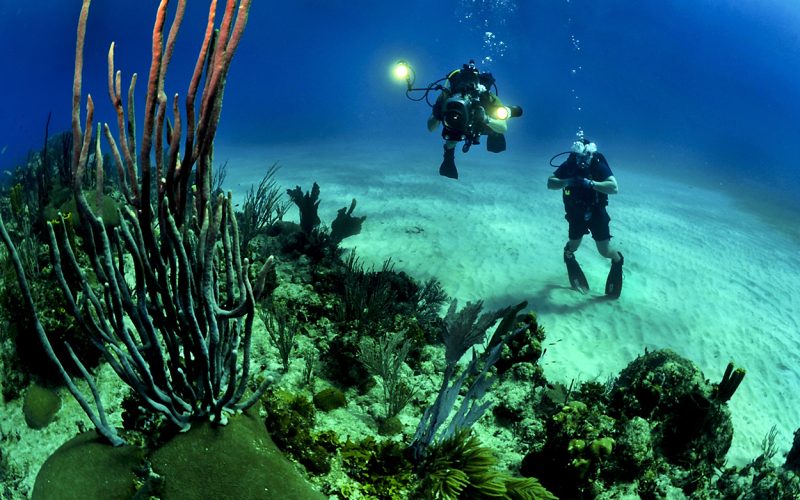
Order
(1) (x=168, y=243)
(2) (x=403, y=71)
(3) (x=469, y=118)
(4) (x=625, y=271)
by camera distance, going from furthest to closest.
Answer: (4) (x=625, y=271) → (2) (x=403, y=71) → (3) (x=469, y=118) → (1) (x=168, y=243)

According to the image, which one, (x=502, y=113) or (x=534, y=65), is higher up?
(x=534, y=65)

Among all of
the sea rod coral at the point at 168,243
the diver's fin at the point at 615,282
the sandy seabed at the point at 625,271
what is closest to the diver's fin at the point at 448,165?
the sandy seabed at the point at 625,271

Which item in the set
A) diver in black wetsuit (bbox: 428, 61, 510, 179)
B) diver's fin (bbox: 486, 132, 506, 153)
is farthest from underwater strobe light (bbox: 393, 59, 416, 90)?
diver's fin (bbox: 486, 132, 506, 153)

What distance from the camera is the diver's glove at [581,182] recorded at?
7.22 meters

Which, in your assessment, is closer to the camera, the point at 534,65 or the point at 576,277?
the point at 576,277

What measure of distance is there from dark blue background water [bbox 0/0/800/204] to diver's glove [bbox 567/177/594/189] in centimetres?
3325

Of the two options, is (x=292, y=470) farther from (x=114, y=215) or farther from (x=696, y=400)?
(x=114, y=215)

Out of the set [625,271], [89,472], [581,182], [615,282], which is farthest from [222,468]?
[625,271]

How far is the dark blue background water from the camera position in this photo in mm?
46625

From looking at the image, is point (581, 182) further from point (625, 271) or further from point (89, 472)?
point (89, 472)

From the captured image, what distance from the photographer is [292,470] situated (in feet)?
6.59

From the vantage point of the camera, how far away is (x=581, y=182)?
727 cm

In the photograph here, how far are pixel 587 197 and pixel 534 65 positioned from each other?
71.1 meters

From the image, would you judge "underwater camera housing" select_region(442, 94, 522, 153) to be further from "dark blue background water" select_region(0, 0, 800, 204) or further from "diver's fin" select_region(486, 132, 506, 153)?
"dark blue background water" select_region(0, 0, 800, 204)
